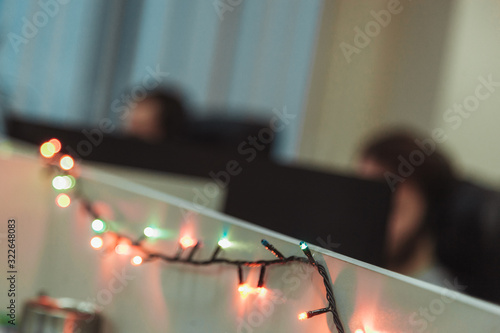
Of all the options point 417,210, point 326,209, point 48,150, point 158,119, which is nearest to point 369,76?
point 158,119

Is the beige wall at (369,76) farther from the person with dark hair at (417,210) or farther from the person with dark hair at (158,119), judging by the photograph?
the person with dark hair at (417,210)

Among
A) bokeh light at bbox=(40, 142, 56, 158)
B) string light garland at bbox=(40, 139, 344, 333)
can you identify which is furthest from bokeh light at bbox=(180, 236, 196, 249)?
bokeh light at bbox=(40, 142, 56, 158)

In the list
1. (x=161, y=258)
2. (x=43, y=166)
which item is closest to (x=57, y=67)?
(x=43, y=166)

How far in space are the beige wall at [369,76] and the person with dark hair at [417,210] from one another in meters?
1.52

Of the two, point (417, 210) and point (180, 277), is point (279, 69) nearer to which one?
point (417, 210)

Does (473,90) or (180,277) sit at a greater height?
(473,90)

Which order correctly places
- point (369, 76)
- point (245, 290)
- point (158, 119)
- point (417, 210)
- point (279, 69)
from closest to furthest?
point (245, 290) → point (417, 210) → point (158, 119) → point (279, 69) → point (369, 76)

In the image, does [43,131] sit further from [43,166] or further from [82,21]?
[82,21]

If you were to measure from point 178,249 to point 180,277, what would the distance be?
33 millimetres

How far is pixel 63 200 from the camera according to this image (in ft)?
2.65

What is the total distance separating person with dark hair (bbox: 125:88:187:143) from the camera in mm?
2197

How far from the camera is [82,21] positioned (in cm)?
242

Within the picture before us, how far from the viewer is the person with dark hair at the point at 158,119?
7.21ft

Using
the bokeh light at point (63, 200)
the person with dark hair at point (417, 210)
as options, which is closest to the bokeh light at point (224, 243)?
the bokeh light at point (63, 200)
